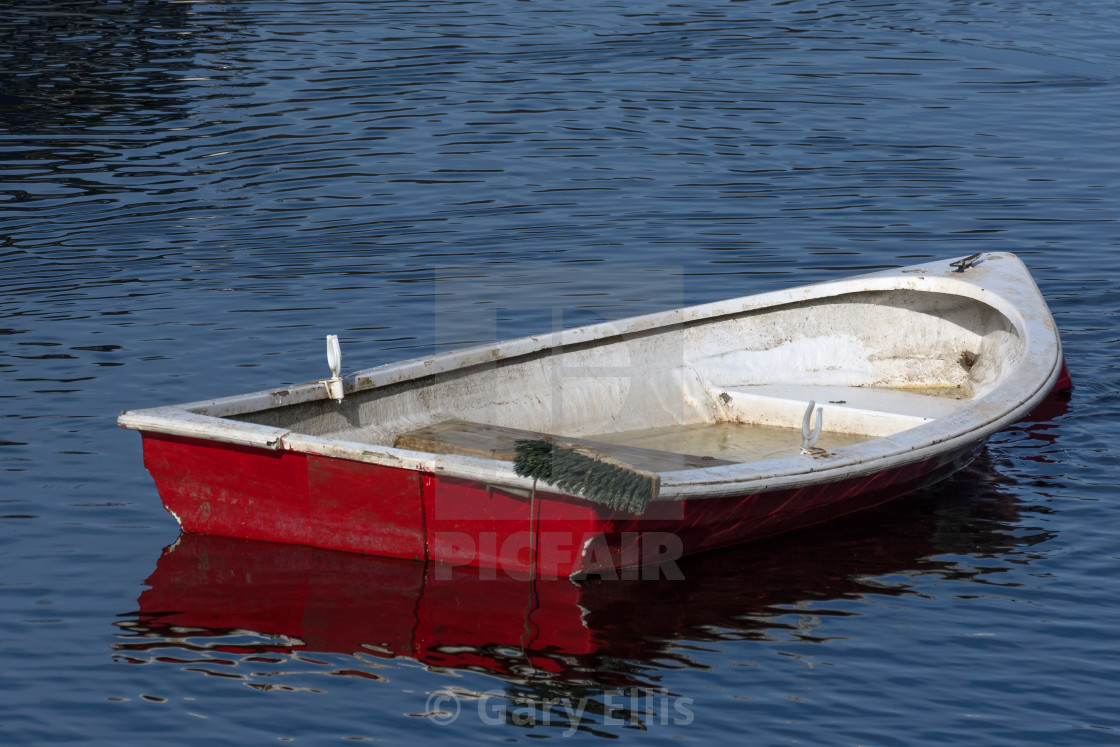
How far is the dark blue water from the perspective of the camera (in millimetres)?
5809

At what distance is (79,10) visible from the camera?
78.1 ft

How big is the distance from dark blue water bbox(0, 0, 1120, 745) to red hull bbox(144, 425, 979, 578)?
167mm

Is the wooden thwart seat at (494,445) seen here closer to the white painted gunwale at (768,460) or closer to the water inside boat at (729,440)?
the white painted gunwale at (768,460)

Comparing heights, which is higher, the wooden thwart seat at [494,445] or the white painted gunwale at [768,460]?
the white painted gunwale at [768,460]

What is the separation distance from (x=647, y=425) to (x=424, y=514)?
8.18ft

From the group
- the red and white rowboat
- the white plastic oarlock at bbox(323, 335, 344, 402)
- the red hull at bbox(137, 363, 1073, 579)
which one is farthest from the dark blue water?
the white plastic oarlock at bbox(323, 335, 344, 402)

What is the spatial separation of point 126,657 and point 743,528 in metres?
3.00

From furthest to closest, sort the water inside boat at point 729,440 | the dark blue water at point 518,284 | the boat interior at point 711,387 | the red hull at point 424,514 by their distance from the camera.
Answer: the water inside boat at point 729,440, the boat interior at point 711,387, the red hull at point 424,514, the dark blue water at point 518,284

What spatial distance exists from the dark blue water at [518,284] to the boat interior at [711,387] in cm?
69

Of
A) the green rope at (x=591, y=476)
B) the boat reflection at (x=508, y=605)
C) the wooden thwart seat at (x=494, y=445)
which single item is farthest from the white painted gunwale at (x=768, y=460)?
the boat reflection at (x=508, y=605)

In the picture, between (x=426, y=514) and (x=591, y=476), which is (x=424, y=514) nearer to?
(x=426, y=514)

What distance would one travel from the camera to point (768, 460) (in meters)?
6.69

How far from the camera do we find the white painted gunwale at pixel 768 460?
6.27 metres

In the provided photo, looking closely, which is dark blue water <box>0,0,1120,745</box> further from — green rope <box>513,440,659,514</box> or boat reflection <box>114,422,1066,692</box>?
green rope <box>513,440,659,514</box>
